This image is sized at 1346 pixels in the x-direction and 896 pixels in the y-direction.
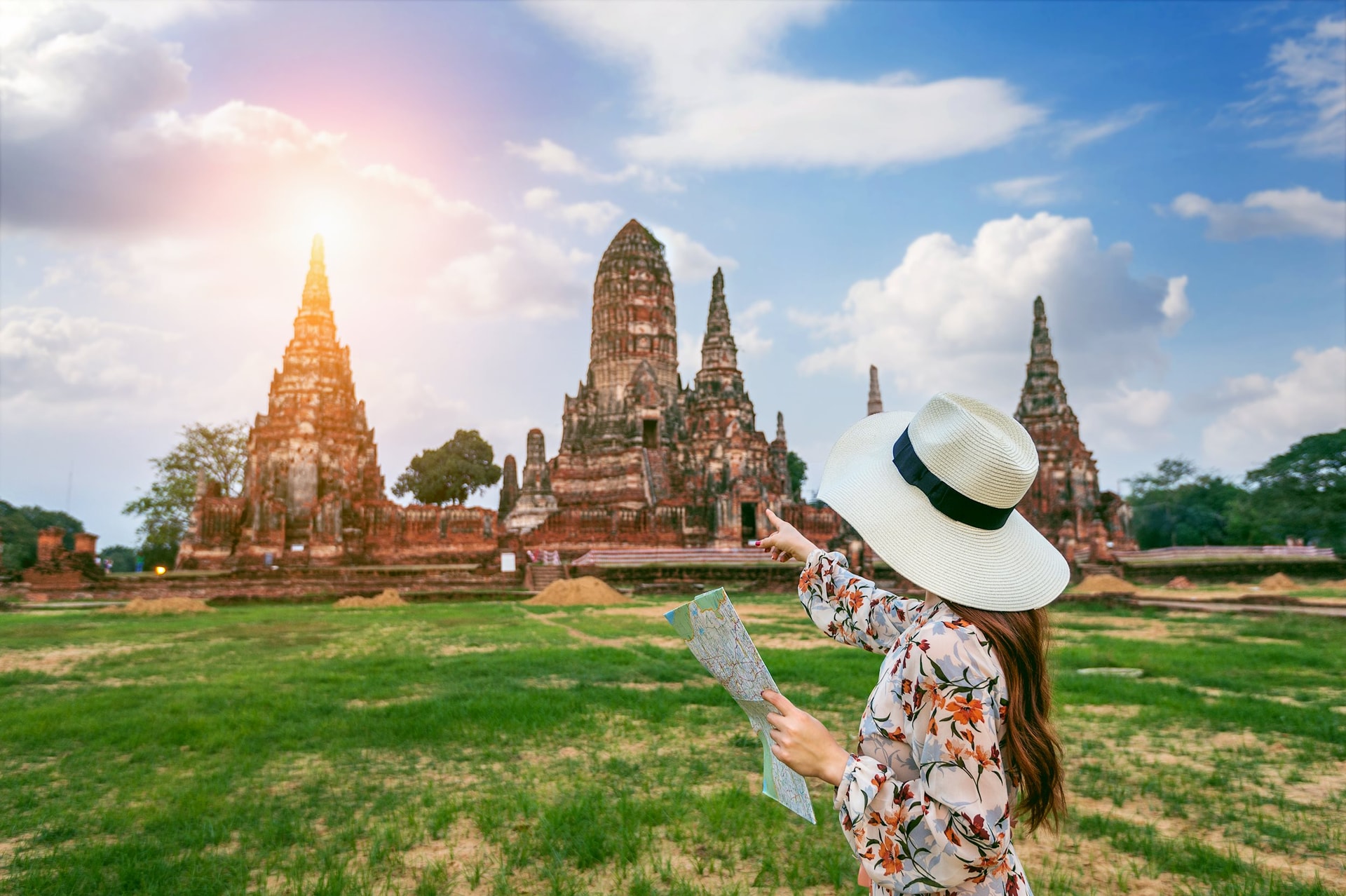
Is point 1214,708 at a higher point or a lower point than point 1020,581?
lower

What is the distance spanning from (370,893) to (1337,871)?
442cm

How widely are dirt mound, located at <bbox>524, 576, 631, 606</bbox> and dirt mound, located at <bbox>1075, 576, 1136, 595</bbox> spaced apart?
473 inches

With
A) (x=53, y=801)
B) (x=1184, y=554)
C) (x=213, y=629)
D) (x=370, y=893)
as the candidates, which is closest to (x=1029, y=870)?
(x=370, y=893)

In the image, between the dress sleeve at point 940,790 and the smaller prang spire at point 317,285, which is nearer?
the dress sleeve at point 940,790

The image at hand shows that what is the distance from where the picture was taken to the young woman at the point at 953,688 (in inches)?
68.5

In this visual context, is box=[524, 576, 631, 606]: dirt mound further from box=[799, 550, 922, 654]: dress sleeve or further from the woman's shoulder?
the woman's shoulder

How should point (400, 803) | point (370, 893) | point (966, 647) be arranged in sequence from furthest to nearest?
point (400, 803) < point (370, 893) < point (966, 647)

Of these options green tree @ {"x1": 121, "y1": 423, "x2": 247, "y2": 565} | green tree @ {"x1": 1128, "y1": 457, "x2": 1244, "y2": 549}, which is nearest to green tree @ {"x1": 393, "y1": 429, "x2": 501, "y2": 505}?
green tree @ {"x1": 121, "y1": 423, "x2": 247, "y2": 565}

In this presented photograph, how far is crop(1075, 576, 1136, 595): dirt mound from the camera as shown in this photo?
68.7 feet

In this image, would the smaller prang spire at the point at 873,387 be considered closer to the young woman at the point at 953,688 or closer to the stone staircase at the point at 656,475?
the stone staircase at the point at 656,475

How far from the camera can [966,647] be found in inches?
70.9

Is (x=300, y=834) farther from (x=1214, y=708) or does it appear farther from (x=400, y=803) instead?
(x=1214, y=708)

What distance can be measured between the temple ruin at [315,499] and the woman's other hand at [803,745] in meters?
30.4

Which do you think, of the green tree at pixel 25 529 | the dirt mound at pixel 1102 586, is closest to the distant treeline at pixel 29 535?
the green tree at pixel 25 529
